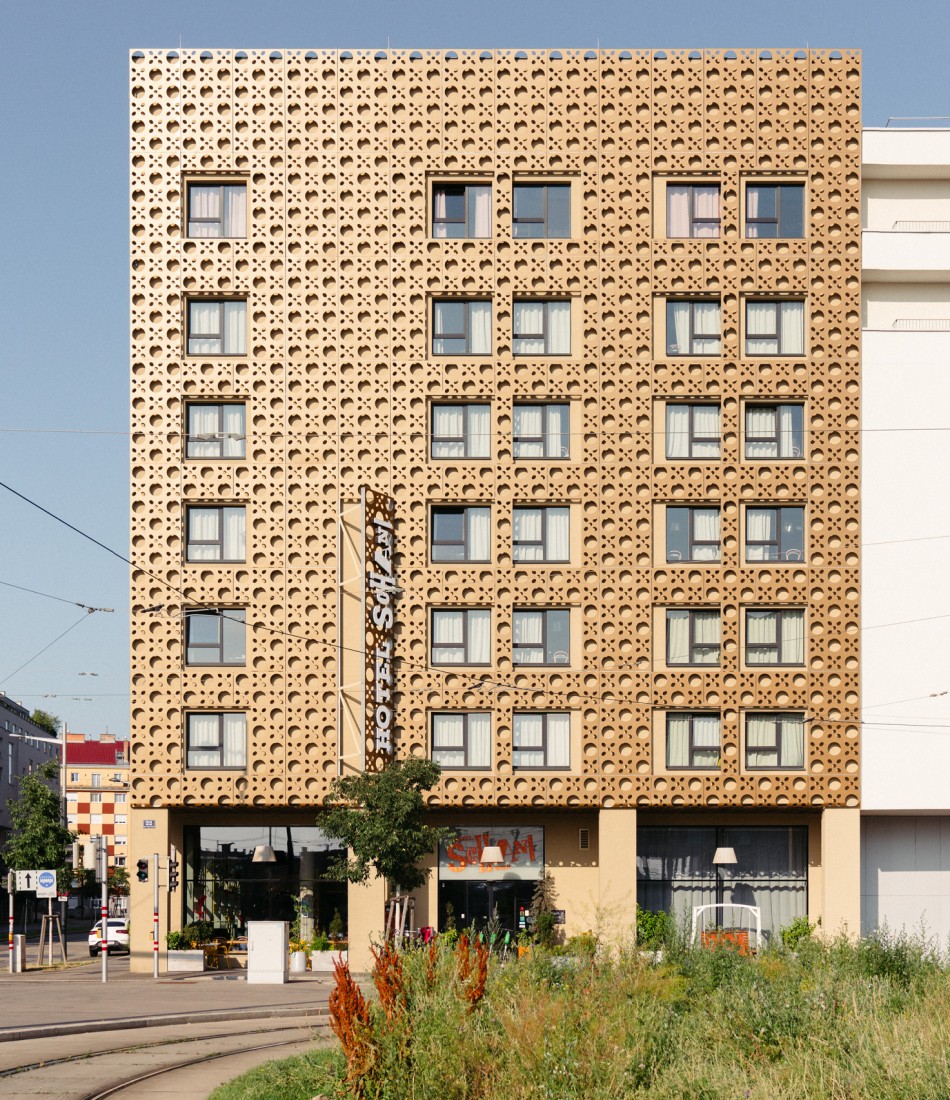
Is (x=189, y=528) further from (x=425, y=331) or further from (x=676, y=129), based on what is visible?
(x=676, y=129)

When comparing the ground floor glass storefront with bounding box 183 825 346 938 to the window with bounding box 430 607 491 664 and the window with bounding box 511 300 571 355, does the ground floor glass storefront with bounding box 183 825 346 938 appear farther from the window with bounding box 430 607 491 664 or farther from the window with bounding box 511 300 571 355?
the window with bounding box 511 300 571 355

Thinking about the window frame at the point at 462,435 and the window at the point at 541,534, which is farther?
the window frame at the point at 462,435

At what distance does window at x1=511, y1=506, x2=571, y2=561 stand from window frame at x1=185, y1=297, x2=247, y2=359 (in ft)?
33.3

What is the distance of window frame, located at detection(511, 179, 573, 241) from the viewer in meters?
47.8

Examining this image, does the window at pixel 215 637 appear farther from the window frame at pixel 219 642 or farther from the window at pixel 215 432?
the window at pixel 215 432

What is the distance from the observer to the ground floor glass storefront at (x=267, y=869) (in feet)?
161

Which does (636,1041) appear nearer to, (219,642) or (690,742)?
(690,742)

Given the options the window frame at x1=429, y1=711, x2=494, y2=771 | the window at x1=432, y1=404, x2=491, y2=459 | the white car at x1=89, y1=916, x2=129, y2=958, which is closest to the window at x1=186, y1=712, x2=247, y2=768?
the window frame at x1=429, y1=711, x2=494, y2=771

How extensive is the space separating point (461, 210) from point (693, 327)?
822 cm

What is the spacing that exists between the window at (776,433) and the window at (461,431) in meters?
8.22

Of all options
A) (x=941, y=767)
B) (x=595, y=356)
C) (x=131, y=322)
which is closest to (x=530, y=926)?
(x=941, y=767)

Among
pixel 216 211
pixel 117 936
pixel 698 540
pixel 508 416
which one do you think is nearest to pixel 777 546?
pixel 698 540

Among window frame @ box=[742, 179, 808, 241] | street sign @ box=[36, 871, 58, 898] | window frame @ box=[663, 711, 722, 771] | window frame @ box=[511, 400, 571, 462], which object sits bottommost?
street sign @ box=[36, 871, 58, 898]

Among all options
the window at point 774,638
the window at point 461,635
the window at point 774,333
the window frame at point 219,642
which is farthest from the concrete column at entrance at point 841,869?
the window frame at point 219,642
